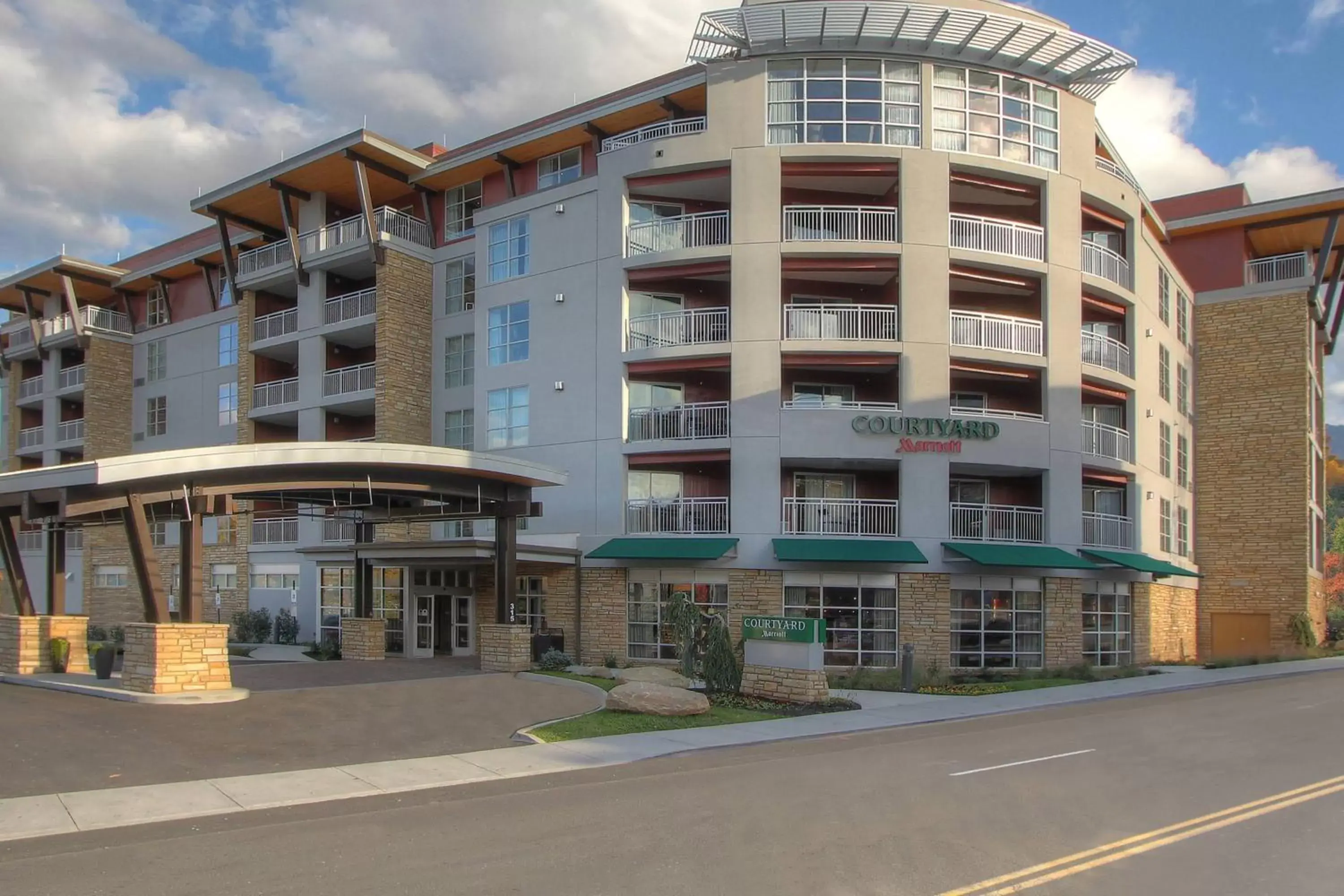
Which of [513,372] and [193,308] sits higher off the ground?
[193,308]

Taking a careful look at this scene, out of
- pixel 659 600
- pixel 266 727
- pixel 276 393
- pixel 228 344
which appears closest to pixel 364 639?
pixel 659 600

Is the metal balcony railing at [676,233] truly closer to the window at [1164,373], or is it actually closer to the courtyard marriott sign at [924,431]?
the courtyard marriott sign at [924,431]

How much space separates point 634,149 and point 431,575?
14.8 meters

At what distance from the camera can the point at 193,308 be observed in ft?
164

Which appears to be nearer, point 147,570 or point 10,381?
point 147,570

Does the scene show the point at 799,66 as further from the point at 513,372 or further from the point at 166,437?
the point at 166,437

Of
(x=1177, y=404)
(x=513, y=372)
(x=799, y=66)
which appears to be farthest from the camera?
(x=1177, y=404)

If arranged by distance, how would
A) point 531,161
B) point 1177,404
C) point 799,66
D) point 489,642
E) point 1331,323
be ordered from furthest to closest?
1. point 1331,323
2. point 1177,404
3. point 531,161
4. point 799,66
5. point 489,642

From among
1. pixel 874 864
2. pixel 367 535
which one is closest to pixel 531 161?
pixel 367 535

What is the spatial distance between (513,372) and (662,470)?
571 centimetres

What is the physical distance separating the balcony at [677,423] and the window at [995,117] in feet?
32.8

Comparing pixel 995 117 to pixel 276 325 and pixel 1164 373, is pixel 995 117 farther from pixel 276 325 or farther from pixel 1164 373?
pixel 276 325

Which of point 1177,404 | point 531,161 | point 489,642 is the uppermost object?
point 531,161

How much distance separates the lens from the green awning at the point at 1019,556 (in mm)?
30109
